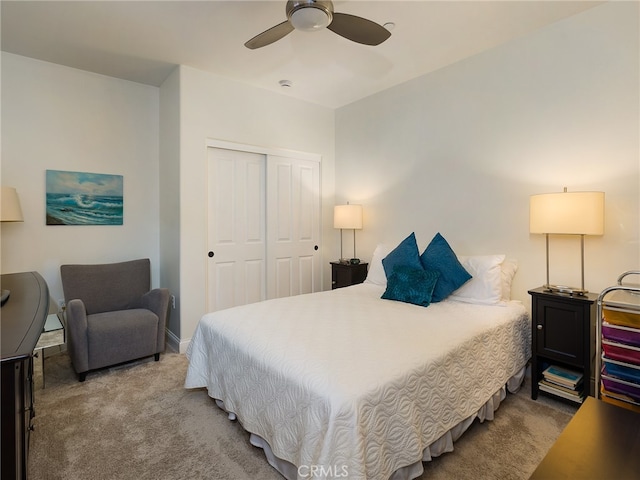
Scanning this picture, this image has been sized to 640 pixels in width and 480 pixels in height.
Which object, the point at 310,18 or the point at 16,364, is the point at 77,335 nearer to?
the point at 16,364

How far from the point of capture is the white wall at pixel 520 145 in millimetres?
2320

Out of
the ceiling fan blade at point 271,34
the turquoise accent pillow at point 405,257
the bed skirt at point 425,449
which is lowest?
the bed skirt at point 425,449

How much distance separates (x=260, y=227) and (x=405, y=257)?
1.74 meters

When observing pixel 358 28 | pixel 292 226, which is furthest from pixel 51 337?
pixel 358 28

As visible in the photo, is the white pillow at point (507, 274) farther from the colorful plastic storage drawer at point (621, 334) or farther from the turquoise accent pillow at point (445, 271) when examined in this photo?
the colorful plastic storage drawer at point (621, 334)

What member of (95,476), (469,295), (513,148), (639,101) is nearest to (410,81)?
(513,148)

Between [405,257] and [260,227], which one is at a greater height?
[260,227]

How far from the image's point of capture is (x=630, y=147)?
7.46ft

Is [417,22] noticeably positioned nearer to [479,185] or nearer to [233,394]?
[479,185]

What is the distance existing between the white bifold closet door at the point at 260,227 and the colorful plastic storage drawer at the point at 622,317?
299 centimetres

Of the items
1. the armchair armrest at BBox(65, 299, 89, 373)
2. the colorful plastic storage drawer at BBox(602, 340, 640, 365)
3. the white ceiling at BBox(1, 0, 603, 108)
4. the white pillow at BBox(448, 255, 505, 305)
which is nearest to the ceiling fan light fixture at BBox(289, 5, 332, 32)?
the white ceiling at BBox(1, 0, 603, 108)

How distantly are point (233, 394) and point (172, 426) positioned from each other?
18.6 inches

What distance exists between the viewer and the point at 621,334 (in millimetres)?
1868

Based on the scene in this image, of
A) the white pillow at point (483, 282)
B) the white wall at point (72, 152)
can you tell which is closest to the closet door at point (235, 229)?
the white wall at point (72, 152)
